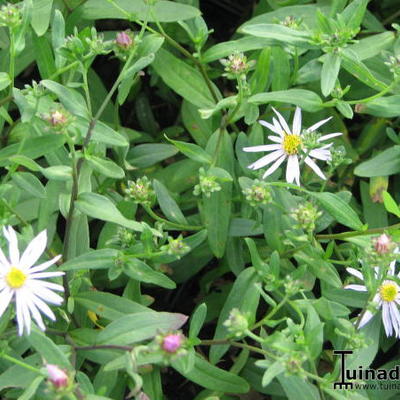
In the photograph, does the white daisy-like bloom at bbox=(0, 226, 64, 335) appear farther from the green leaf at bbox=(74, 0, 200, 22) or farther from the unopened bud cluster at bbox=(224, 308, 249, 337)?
the green leaf at bbox=(74, 0, 200, 22)

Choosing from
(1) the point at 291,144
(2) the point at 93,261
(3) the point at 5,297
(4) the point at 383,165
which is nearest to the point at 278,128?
(1) the point at 291,144

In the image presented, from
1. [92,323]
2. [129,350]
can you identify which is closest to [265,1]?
[92,323]

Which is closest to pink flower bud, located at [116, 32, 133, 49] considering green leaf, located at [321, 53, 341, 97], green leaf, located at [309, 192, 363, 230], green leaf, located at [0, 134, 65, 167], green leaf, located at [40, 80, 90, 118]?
green leaf, located at [40, 80, 90, 118]

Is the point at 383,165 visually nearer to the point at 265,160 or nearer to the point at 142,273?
the point at 265,160

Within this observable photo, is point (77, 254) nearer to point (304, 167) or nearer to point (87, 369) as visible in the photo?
point (87, 369)

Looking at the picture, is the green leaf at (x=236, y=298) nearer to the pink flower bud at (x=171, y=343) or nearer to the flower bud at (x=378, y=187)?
the pink flower bud at (x=171, y=343)

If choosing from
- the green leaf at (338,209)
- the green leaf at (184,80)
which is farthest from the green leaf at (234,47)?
the green leaf at (338,209)

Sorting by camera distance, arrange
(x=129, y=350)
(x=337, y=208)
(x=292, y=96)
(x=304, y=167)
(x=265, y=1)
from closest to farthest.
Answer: (x=129, y=350)
(x=337, y=208)
(x=292, y=96)
(x=304, y=167)
(x=265, y=1)
